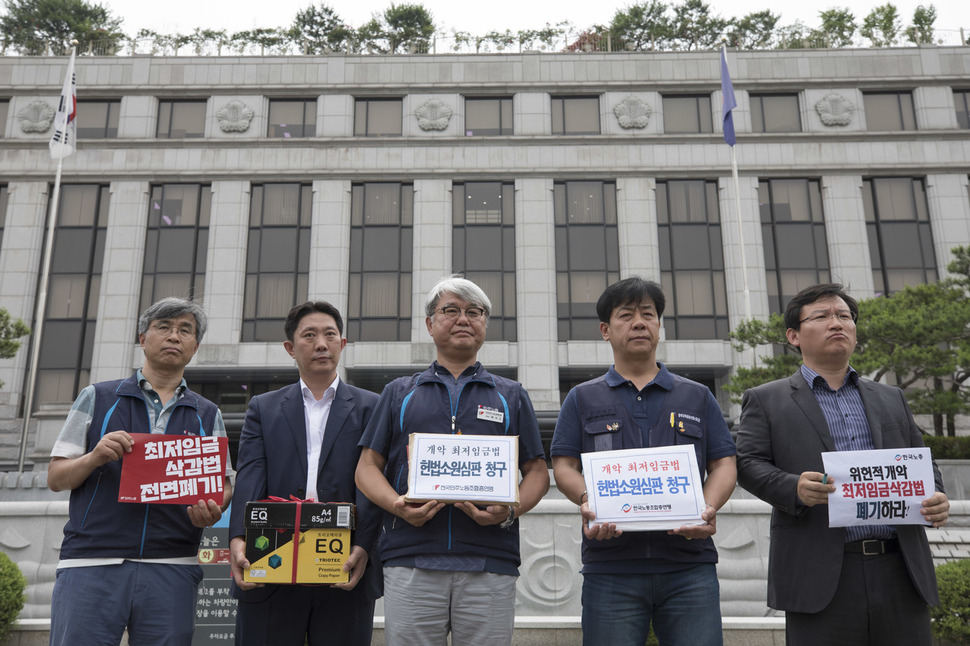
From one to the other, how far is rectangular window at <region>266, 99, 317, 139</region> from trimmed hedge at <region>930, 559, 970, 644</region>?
29095mm

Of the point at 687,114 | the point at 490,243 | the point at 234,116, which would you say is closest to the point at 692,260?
the point at 687,114

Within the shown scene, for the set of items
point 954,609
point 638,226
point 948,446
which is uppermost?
point 638,226

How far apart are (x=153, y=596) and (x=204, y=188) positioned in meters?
29.9

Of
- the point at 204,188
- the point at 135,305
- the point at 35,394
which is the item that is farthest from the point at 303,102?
the point at 35,394

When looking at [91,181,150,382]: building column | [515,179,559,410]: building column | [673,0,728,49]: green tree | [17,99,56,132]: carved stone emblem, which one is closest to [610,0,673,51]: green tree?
[673,0,728,49]: green tree

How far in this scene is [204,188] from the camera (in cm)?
3091

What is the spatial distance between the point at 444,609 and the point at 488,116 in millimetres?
29757

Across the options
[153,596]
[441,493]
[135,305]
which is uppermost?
[135,305]

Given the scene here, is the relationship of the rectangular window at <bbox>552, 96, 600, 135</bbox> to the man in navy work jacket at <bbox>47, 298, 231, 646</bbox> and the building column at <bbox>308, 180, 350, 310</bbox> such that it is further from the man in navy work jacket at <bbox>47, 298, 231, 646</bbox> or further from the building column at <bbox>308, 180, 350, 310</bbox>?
the man in navy work jacket at <bbox>47, 298, 231, 646</bbox>

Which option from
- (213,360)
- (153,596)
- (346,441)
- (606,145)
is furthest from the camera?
(606,145)

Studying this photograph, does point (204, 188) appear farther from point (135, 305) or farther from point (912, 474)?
point (912, 474)

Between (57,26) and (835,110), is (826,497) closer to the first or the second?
(835,110)

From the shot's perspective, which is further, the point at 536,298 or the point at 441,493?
the point at 536,298

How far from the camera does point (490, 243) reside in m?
30.2
